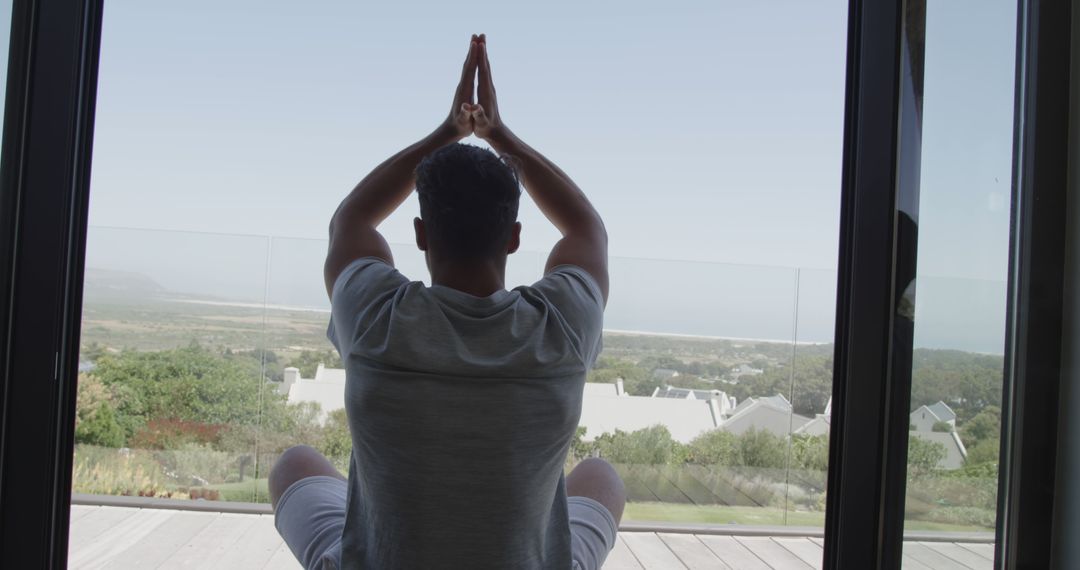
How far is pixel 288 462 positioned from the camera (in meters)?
1.10

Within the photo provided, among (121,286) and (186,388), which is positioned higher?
(121,286)

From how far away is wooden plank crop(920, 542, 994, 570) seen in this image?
3.46ft

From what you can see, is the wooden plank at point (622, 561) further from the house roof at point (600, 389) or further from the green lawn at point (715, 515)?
the house roof at point (600, 389)

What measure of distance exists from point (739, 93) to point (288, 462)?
200cm

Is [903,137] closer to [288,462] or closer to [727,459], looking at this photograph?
[288,462]

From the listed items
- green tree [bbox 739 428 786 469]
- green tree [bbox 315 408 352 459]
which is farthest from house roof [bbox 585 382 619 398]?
green tree [bbox 315 408 352 459]

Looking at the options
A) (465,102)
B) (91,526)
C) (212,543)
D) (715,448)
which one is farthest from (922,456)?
(91,526)

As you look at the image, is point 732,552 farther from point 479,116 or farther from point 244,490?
point 479,116

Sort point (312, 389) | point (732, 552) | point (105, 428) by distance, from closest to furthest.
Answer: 1. point (105, 428)
2. point (312, 389)
3. point (732, 552)

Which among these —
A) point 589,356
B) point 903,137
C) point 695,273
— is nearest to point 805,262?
point 695,273

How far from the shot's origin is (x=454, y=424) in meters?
0.82

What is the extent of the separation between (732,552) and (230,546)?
175cm

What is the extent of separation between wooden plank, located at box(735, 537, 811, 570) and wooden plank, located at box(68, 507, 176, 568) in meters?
2.07

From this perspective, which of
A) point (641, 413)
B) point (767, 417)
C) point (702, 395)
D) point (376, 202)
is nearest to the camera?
point (376, 202)
